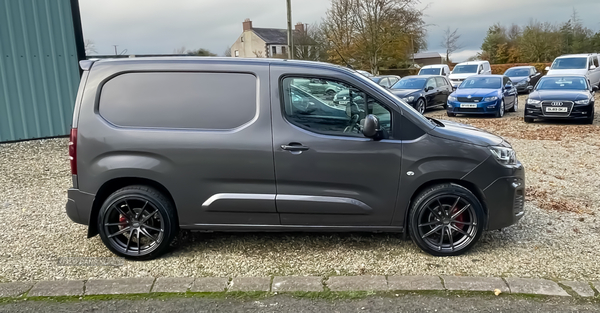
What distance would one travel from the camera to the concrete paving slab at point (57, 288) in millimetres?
3588

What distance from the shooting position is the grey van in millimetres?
3973

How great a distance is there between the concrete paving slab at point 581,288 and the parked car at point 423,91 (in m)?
12.8

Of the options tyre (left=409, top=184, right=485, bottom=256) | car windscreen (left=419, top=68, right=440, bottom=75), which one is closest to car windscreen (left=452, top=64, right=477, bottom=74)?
car windscreen (left=419, top=68, right=440, bottom=75)

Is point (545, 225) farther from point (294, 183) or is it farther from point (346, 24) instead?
point (346, 24)

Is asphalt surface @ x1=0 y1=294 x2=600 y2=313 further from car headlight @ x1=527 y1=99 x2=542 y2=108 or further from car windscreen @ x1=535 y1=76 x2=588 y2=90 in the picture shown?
car windscreen @ x1=535 y1=76 x2=588 y2=90

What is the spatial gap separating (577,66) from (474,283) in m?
20.9

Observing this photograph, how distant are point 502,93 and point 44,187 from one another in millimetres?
14002

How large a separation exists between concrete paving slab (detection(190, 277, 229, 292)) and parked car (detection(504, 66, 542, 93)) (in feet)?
79.3

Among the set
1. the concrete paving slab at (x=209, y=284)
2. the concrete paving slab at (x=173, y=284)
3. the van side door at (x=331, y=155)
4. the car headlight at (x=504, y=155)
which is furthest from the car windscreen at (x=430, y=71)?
the concrete paving slab at (x=173, y=284)

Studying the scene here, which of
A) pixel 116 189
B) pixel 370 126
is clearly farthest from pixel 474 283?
pixel 116 189

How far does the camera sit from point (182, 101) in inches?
159

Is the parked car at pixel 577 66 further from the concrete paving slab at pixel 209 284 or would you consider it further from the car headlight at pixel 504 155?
the concrete paving slab at pixel 209 284

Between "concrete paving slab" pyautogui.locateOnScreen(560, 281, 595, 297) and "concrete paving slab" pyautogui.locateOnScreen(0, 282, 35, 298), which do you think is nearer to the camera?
"concrete paving slab" pyautogui.locateOnScreen(560, 281, 595, 297)

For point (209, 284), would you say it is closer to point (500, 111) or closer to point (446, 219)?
point (446, 219)
